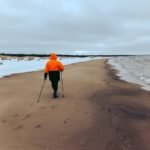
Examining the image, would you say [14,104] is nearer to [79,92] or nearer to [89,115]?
[89,115]

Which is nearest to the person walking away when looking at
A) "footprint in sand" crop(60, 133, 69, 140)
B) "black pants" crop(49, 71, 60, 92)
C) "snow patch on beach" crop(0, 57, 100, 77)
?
"black pants" crop(49, 71, 60, 92)

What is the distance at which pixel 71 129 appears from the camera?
29.2 feet

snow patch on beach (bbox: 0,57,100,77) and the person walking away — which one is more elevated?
the person walking away

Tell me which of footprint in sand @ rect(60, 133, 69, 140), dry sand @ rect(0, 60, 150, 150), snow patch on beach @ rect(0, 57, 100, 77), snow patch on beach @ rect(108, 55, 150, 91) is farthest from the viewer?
snow patch on beach @ rect(0, 57, 100, 77)

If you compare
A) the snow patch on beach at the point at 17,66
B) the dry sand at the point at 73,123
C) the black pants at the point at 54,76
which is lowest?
the snow patch on beach at the point at 17,66

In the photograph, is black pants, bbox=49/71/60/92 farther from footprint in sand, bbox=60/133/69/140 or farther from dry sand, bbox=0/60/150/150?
footprint in sand, bbox=60/133/69/140

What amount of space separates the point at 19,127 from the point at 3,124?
2.00ft

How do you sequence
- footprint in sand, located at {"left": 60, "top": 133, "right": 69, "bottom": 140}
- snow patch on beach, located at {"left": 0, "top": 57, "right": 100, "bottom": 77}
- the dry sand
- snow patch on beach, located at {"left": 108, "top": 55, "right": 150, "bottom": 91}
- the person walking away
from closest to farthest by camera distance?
1. the dry sand
2. footprint in sand, located at {"left": 60, "top": 133, "right": 69, "bottom": 140}
3. the person walking away
4. snow patch on beach, located at {"left": 108, "top": 55, "right": 150, "bottom": 91}
5. snow patch on beach, located at {"left": 0, "top": 57, "right": 100, "bottom": 77}

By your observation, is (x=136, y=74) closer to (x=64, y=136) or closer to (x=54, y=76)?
(x=54, y=76)

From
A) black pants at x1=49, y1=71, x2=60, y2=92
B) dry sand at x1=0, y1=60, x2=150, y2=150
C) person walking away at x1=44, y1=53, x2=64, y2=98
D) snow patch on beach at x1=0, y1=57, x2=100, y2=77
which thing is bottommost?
snow patch on beach at x1=0, y1=57, x2=100, y2=77

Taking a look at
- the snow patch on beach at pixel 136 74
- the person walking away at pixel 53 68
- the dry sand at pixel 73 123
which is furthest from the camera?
the snow patch on beach at pixel 136 74

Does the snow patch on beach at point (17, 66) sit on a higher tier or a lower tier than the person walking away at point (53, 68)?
lower

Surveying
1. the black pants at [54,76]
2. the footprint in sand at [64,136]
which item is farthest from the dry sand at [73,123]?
the black pants at [54,76]

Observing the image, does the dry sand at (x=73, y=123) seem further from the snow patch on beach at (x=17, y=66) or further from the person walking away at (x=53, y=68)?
the snow patch on beach at (x=17, y=66)
